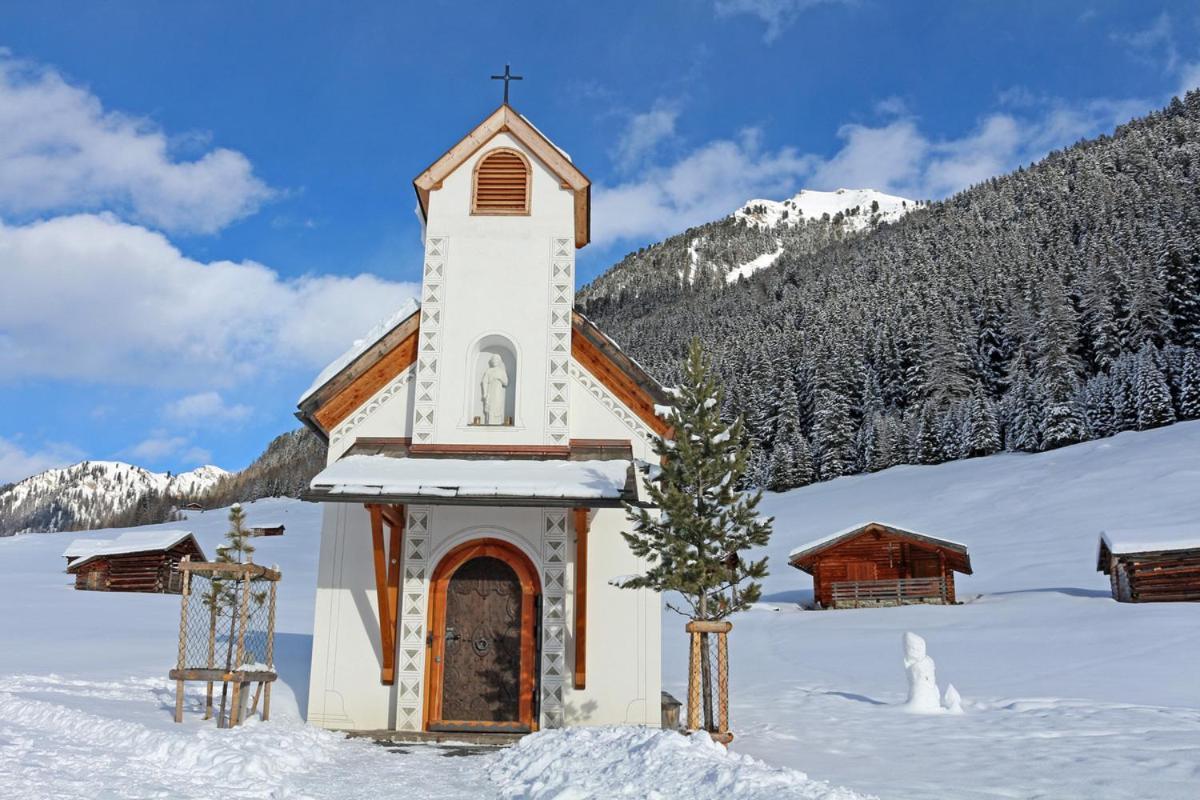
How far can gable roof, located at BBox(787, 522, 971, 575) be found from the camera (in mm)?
38688

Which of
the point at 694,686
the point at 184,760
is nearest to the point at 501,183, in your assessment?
the point at 694,686

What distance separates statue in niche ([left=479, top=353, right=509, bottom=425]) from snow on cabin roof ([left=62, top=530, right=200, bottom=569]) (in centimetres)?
3975

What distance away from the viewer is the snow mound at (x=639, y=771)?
23.7ft

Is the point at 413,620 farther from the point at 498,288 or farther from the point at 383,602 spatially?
the point at 498,288

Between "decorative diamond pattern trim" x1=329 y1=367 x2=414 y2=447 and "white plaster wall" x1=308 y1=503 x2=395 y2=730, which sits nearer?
"white plaster wall" x1=308 y1=503 x2=395 y2=730

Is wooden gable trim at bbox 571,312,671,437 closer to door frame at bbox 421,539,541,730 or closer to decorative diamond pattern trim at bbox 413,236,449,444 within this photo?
decorative diamond pattern trim at bbox 413,236,449,444

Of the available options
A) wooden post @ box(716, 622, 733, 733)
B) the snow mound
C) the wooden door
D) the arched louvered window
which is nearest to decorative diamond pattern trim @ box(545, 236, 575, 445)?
the arched louvered window

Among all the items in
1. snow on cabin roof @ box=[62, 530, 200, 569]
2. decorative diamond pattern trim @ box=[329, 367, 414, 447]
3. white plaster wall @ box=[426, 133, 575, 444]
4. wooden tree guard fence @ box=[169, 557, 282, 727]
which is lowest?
wooden tree guard fence @ box=[169, 557, 282, 727]

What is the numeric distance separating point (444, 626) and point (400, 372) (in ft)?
13.9

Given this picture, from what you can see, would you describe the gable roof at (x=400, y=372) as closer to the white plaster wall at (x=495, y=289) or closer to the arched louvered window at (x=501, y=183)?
the white plaster wall at (x=495, y=289)

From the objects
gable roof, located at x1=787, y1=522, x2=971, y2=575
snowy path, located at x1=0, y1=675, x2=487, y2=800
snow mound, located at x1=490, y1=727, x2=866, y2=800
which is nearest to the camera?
snow mound, located at x1=490, y1=727, x2=866, y2=800

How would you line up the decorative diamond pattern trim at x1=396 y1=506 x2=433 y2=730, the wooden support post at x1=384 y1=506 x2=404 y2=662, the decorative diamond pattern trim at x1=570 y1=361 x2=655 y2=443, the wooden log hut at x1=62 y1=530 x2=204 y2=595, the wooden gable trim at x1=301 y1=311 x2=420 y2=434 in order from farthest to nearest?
the wooden log hut at x1=62 y1=530 x2=204 y2=595 < the decorative diamond pattern trim at x1=570 y1=361 x2=655 y2=443 < the wooden gable trim at x1=301 y1=311 x2=420 y2=434 < the wooden support post at x1=384 y1=506 x2=404 y2=662 < the decorative diamond pattern trim at x1=396 y1=506 x2=433 y2=730

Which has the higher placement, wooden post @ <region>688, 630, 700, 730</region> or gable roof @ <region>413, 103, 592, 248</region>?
gable roof @ <region>413, 103, 592, 248</region>

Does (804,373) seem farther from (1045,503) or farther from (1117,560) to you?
(1117,560)
